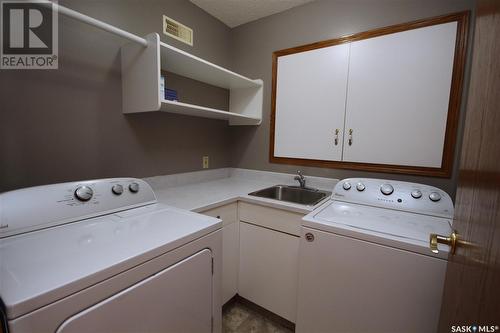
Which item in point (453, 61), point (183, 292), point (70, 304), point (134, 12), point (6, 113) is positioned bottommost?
point (183, 292)

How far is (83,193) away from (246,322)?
1.48 meters

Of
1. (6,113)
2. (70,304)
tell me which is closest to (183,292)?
(70,304)

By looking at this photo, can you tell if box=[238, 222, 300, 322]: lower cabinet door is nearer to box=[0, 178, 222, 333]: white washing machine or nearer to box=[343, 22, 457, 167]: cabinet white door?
box=[0, 178, 222, 333]: white washing machine

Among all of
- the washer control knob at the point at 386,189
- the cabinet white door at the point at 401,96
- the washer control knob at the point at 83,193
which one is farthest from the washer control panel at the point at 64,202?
the cabinet white door at the point at 401,96

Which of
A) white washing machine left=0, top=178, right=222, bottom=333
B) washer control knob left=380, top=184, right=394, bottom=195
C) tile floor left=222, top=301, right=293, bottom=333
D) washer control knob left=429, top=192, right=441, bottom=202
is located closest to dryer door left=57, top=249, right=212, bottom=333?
white washing machine left=0, top=178, right=222, bottom=333

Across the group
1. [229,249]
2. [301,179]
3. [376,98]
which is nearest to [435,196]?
[376,98]

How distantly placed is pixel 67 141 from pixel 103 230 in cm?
70

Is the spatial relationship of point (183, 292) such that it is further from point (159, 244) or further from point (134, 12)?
point (134, 12)

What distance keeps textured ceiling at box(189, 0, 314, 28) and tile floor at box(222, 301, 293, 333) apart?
8.75ft

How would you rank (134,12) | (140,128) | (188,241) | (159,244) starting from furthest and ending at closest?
(140,128), (134,12), (188,241), (159,244)

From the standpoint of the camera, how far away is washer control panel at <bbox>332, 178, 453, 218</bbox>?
134 centimetres

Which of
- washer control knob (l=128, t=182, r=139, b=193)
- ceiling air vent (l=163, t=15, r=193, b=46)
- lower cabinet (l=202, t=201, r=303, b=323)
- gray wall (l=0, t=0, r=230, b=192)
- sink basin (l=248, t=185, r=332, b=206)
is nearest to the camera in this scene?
gray wall (l=0, t=0, r=230, b=192)

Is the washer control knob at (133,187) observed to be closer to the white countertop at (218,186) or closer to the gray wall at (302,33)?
the white countertop at (218,186)

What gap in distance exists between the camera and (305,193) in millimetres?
1994
